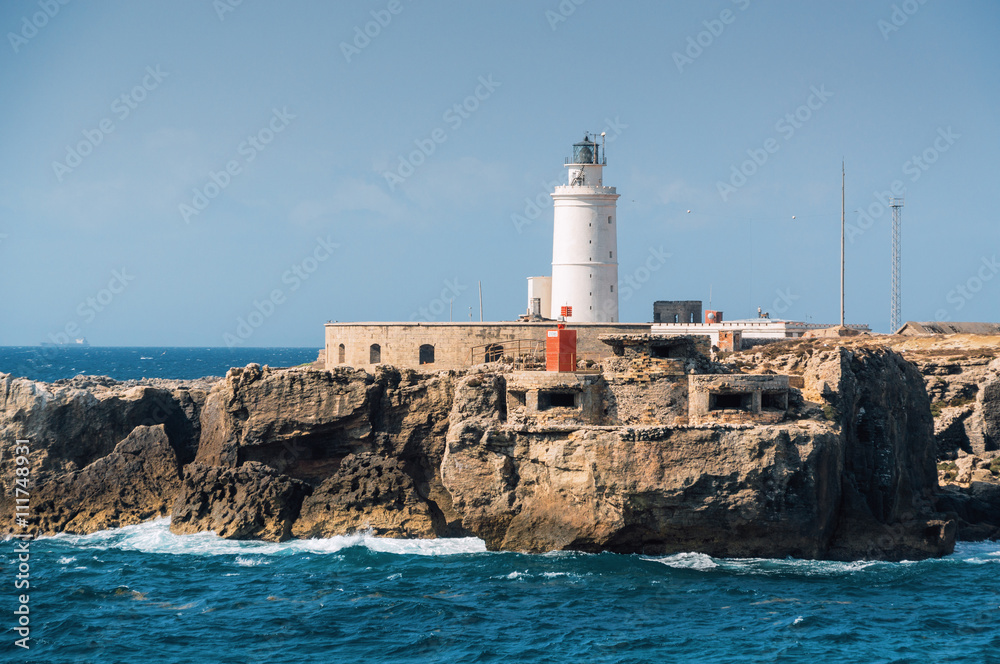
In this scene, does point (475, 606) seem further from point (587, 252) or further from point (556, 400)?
point (587, 252)

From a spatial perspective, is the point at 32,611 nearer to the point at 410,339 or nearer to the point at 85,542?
the point at 85,542

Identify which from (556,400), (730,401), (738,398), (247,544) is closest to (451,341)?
(556,400)

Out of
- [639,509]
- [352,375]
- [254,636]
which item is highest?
[352,375]

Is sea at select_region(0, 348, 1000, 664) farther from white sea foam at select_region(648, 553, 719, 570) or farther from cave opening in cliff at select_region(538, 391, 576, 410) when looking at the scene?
cave opening in cliff at select_region(538, 391, 576, 410)

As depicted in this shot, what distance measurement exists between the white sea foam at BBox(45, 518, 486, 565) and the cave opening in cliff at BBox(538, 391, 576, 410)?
17.8 feet

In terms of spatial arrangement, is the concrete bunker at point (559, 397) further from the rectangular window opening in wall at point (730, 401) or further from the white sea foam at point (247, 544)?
the white sea foam at point (247, 544)

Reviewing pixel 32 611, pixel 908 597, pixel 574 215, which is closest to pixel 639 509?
pixel 908 597

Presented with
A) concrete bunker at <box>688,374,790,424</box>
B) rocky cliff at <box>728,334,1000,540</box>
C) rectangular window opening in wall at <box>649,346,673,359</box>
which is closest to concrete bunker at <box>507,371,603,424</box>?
rectangular window opening in wall at <box>649,346,673,359</box>

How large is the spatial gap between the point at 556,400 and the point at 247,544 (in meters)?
12.0

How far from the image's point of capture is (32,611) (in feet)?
94.7

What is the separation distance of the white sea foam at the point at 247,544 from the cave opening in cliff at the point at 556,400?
543 centimetres

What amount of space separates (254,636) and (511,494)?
9398mm

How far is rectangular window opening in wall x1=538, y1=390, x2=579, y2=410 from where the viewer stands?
108 feet

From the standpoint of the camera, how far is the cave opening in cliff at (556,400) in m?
33.0
